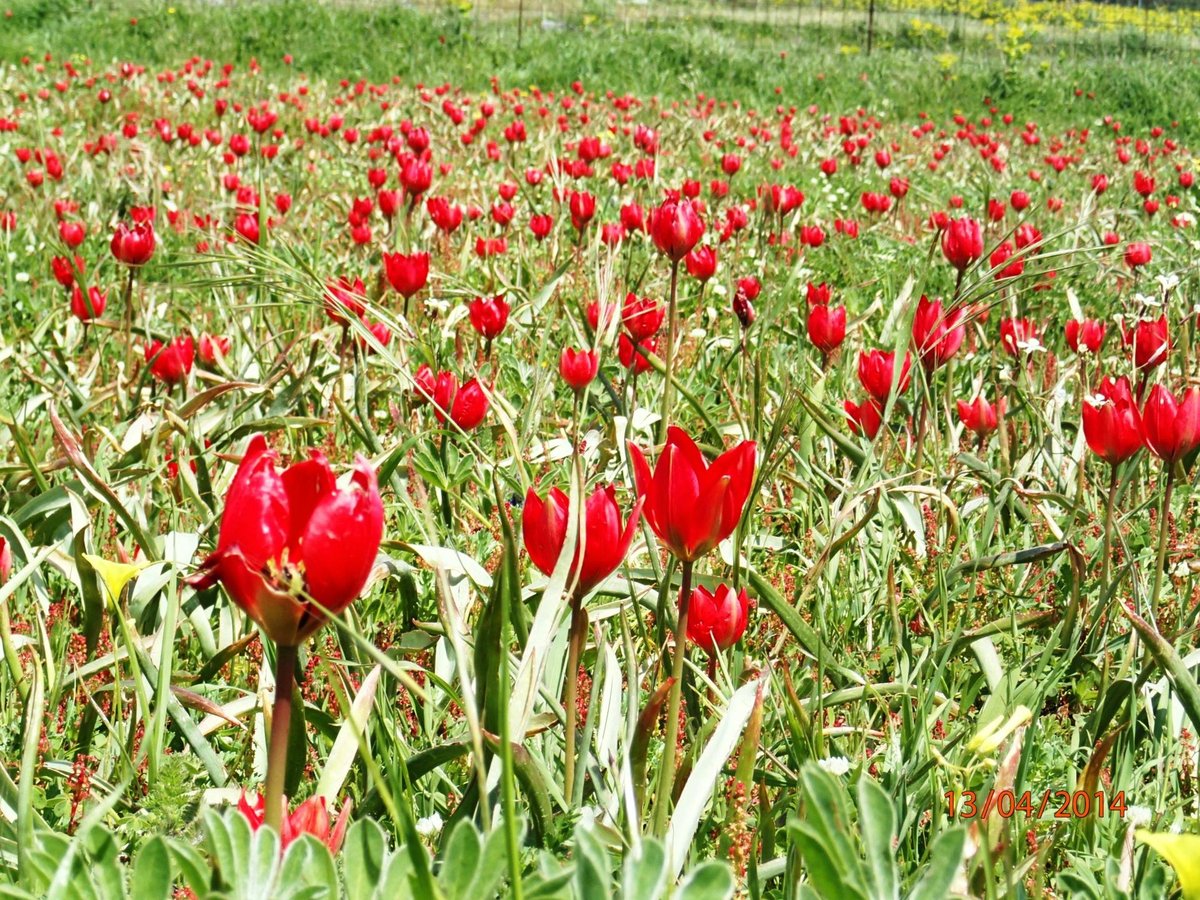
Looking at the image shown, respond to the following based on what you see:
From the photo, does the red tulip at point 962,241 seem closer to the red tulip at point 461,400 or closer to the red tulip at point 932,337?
the red tulip at point 932,337

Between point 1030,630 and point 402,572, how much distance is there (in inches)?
37.6

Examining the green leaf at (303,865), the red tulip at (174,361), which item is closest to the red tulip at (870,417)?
the red tulip at (174,361)

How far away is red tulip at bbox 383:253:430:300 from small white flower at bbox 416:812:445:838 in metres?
1.46

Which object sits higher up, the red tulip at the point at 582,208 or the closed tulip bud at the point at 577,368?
the red tulip at the point at 582,208

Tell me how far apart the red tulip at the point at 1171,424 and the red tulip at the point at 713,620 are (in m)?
0.57

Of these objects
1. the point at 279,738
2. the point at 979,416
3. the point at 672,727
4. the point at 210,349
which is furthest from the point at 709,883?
the point at 210,349

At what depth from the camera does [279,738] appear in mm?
729

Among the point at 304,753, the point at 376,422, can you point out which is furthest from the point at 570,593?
the point at 376,422

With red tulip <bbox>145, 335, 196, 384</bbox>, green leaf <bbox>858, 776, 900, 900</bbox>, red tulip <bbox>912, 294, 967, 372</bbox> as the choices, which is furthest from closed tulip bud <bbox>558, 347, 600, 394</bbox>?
green leaf <bbox>858, 776, 900, 900</bbox>

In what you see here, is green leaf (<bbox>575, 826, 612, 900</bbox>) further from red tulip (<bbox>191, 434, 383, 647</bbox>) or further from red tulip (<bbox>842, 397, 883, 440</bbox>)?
red tulip (<bbox>842, 397, 883, 440</bbox>)

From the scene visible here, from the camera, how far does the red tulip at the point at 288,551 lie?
0.69 metres

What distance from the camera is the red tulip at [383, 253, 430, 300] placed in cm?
245

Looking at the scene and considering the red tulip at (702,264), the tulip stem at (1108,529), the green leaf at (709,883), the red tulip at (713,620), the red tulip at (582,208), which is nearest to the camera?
the green leaf at (709,883)

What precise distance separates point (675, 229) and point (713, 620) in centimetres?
94
